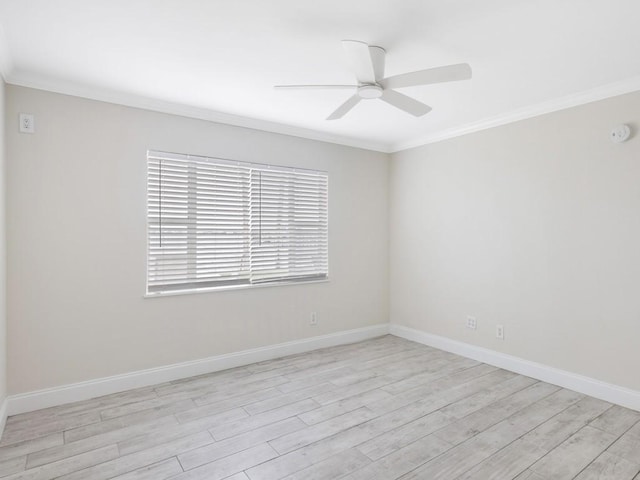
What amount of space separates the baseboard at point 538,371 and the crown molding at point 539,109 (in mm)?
2245

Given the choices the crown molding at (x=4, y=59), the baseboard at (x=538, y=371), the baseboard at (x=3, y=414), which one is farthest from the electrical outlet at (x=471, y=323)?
the crown molding at (x=4, y=59)

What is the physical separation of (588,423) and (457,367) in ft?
3.84

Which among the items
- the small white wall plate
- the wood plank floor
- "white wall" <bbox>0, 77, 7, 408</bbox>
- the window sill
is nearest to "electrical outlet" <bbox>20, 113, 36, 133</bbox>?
"white wall" <bbox>0, 77, 7, 408</bbox>

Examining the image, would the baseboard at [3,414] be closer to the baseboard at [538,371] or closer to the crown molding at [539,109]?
the baseboard at [538,371]

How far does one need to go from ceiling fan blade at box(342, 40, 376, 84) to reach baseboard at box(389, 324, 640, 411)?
113 inches

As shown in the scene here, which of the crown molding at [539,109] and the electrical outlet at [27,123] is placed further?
the crown molding at [539,109]

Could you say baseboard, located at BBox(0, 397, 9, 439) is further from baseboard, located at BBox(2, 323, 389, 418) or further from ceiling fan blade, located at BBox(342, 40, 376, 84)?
ceiling fan blade, located at BBox(342, 40, 376, 84)

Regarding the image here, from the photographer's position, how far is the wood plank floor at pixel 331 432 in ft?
6.67

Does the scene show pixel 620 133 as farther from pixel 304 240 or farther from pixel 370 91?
pixel 304 240

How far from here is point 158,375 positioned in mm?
3176

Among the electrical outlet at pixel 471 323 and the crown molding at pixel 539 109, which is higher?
the crown molding at pixel 539 109

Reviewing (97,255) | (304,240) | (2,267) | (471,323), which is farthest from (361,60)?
(471,323)

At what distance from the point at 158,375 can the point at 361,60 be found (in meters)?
2.96

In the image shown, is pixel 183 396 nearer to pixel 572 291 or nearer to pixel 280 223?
pixel 280 223
